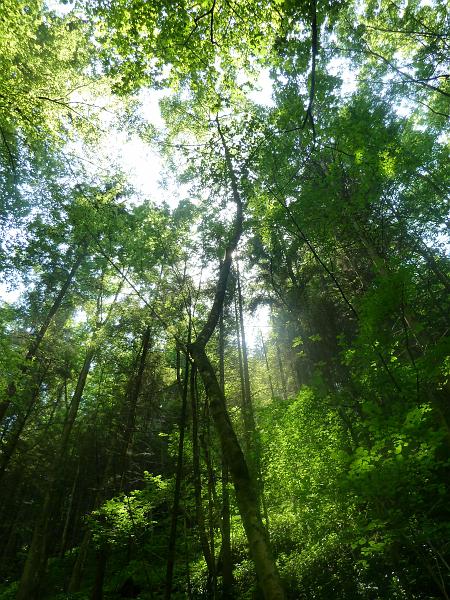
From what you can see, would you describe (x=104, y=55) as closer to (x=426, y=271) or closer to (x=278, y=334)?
(x=426, y=271)

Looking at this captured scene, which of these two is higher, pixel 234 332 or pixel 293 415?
pixel 234 332

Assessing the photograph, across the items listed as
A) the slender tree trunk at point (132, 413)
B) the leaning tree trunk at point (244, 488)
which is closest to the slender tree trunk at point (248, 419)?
the slender tree trunk at point (132, 413)

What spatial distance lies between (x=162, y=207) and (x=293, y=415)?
7148 mm

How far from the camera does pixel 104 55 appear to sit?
520 centimetres

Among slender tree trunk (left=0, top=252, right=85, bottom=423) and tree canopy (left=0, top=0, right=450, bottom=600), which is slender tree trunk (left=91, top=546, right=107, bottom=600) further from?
slender tree trunk (left=0, top=252, right=85, bottom=423)

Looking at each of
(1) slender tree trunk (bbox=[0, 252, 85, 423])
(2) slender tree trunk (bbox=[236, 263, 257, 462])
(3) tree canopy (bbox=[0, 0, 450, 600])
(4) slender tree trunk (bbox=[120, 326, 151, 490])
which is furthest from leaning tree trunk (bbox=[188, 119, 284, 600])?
(1) slender tree trunk (bbox=[0, 252, 85, 423])

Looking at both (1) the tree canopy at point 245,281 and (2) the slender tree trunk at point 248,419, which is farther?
(2) the slender tree trunk at point 248,419

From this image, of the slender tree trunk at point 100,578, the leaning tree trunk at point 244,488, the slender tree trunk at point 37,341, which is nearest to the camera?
the leaning tree trunk at point 244,488

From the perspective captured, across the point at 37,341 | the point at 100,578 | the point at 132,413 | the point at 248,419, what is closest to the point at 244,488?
the point at 248,419

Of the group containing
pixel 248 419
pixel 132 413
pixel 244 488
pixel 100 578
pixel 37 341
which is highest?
pixel 37 341

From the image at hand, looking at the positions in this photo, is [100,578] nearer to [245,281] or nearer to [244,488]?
[244,488]

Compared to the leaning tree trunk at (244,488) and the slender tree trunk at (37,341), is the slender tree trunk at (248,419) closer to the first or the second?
the leaning tree trunk at (244,488)

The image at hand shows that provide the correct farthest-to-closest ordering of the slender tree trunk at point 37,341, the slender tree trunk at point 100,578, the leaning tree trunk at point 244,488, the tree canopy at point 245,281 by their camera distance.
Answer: the slender tree trunk at point 37,341 < the slender tree trunk at point 100,578 < the tree canopy at point 245,281 < the leaning tree trunk at point 244,488

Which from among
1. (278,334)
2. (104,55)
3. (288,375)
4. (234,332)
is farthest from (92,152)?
(288,375)
